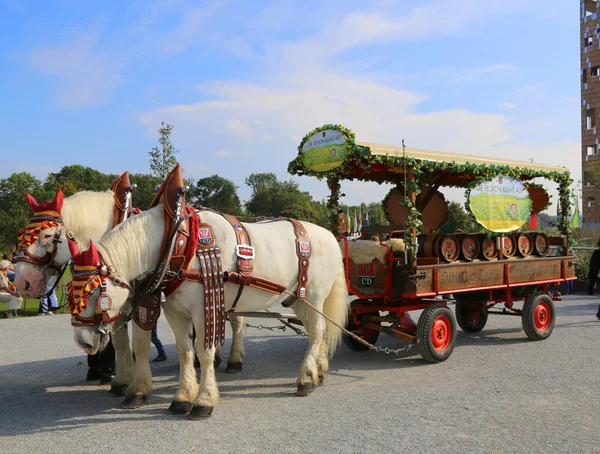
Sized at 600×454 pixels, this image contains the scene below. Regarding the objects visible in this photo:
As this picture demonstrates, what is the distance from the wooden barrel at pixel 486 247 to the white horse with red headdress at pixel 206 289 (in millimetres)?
2456

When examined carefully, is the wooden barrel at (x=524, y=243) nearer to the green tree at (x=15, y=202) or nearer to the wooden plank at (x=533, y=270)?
the wooden plank at (x=533, y=270)

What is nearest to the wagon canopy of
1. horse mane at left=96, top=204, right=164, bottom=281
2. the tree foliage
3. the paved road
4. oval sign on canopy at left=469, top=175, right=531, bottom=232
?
oval sign on canopy at left=469, top=175, right=531, bottom=232

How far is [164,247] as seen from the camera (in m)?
4.49

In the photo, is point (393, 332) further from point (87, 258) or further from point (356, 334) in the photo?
point (87, 258)

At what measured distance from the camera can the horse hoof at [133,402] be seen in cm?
481

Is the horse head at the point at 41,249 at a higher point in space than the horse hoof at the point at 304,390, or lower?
higher

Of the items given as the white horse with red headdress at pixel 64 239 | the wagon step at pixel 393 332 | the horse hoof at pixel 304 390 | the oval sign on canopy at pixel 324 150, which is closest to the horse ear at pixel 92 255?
the white horse with red headdress at pixel 64 239

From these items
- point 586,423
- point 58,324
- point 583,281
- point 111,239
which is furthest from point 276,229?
point 583,281

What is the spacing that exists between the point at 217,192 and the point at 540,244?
59.7 m

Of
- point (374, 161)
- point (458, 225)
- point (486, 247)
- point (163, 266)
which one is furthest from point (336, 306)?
point (458, 225)

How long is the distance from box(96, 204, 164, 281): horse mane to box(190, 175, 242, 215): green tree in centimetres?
5938

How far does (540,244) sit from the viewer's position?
827 cm

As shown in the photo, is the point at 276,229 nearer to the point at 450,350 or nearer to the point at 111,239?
the point at 111,239

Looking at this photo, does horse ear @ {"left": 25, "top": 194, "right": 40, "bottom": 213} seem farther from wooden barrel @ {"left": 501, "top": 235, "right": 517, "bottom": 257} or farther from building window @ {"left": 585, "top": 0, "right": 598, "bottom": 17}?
building window @ {"left": 585, "top": 0, "right": 598, "bottom": 17}
